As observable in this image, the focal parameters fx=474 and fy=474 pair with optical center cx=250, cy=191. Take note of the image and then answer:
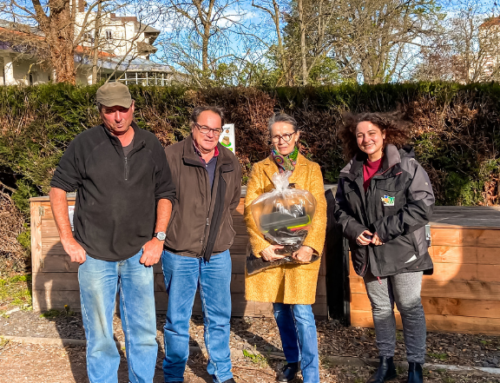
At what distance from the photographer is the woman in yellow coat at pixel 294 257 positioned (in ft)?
Result: 9.97

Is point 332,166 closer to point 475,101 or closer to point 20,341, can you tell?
point 475,101

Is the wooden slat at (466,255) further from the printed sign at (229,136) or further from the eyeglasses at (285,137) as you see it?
the printed sign at (229,136)

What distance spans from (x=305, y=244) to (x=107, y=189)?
4.14 feet

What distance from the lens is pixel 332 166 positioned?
595 cm

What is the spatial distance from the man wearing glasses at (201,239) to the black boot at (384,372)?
1.00m

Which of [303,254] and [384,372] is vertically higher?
[303,254]

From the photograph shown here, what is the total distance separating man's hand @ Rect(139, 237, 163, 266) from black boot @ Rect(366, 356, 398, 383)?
171 cm

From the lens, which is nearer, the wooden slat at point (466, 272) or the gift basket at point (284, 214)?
the gift basket at point (284, 214)

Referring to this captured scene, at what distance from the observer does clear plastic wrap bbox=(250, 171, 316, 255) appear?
9.75ft

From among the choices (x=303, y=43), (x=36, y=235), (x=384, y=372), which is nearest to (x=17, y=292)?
(x=36, y=235)

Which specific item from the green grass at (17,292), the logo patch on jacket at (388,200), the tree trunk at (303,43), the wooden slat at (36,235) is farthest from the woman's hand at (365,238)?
the tree trunk at (303,43)

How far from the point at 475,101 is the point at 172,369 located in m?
4.45

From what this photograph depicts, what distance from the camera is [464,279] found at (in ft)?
12.7

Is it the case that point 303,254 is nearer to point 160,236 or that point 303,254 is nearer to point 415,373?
point 160,236
